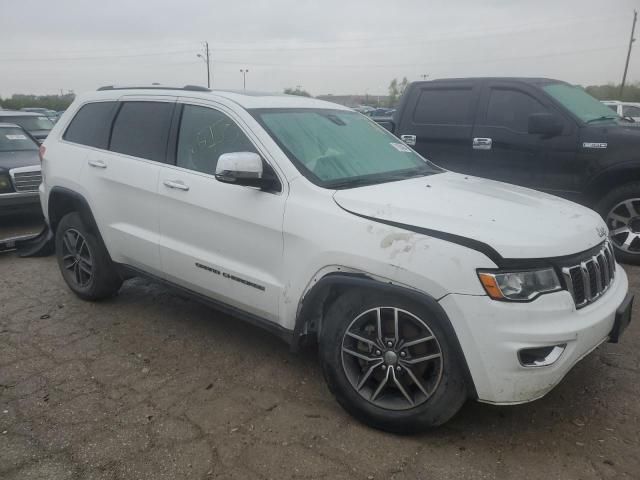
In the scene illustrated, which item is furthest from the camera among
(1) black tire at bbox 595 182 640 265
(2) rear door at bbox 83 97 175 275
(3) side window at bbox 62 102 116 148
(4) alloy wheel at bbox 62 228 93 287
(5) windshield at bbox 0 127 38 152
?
(5) windshield at bbox 0 127 38 152

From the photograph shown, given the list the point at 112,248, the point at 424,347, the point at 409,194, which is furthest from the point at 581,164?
the point at 112,248

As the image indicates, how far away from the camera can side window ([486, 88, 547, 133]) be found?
19.0ft

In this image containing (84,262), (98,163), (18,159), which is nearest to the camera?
(98,163)

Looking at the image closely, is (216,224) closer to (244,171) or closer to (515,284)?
(244,171)

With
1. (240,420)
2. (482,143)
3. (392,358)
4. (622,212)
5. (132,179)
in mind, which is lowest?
(240,420)

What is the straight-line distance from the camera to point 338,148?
3.53 m

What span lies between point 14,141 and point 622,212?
830 centimetres

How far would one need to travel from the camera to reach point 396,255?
2621mm

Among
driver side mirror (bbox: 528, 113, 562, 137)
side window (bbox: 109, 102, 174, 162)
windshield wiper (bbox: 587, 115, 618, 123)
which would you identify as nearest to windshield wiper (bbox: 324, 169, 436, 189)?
side window (bbox: 109, 102, 174, 162)

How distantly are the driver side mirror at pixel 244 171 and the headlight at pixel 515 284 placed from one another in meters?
1.33

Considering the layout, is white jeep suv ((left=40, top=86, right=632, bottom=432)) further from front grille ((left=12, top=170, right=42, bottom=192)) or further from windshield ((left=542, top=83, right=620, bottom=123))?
front grille ((left=12, top=170, right=42, bottom=192))

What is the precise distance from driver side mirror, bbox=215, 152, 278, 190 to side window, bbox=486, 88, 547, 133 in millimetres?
3726

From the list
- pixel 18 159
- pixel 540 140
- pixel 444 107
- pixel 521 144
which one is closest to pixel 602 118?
pixel 540 140

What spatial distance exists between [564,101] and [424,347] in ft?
13.8
